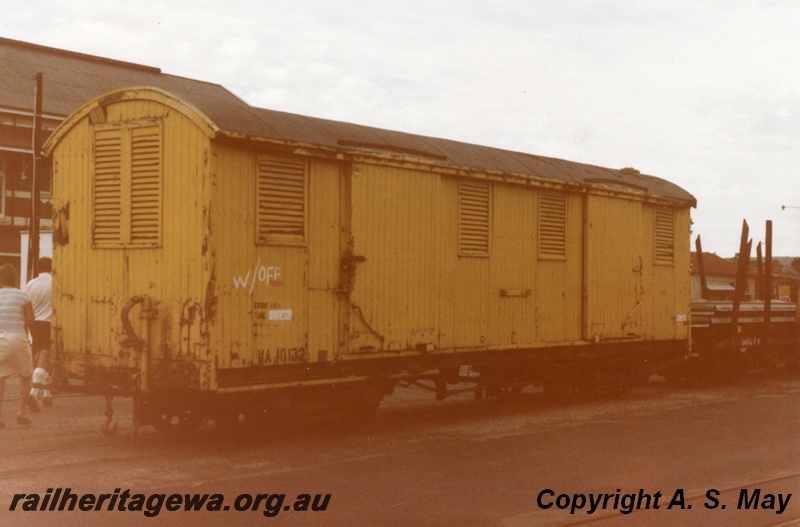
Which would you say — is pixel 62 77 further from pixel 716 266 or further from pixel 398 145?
pixel 716 266

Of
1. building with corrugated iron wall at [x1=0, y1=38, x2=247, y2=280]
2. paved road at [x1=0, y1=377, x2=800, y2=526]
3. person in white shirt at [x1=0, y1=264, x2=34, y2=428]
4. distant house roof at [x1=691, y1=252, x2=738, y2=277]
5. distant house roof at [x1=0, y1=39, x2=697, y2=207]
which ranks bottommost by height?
paved road at [x1=0, y1=377, x2=800, y2=526]

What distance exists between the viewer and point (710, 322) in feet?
61.3

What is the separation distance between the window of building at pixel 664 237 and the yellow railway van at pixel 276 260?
3.42m

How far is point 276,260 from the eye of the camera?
10.1 metres

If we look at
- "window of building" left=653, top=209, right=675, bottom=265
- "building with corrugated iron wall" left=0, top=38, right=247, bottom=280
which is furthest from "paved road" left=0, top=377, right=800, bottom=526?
"building with corrugated iron wall" left=0, top=38, right=247, bottom=280

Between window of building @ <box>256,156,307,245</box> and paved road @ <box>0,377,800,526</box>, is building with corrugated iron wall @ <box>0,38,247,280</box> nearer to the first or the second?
paved road @ <box>0,377,800,526</box>

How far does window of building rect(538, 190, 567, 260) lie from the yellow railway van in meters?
0.06

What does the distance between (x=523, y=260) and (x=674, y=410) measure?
10.5 ft

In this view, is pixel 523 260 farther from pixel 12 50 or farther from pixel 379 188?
pixel 12 50

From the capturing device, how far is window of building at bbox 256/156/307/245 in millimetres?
9977

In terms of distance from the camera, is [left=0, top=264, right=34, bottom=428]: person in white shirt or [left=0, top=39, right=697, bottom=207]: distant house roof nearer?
[left=0, top=39, right=697, bottom=207]: distant house roof

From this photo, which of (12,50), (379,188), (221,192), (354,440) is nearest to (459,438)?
(354,440)

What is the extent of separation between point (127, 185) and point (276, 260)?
1.76 metres

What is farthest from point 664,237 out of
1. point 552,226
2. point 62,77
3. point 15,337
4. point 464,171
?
point 62,77
